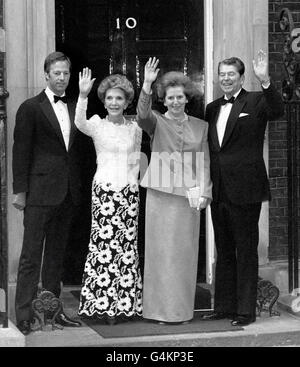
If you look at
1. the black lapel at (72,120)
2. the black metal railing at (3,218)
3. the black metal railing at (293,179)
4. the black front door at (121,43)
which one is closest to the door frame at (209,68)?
the black front door at (121,43)

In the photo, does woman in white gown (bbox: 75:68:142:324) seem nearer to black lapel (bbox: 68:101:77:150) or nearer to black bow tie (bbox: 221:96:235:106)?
black lapel (bbox: 68:101:77:150)

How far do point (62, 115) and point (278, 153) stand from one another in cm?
225

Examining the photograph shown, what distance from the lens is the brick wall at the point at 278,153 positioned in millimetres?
9750

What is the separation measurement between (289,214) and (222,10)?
6.11 feet

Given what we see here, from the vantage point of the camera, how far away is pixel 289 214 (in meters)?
9.05

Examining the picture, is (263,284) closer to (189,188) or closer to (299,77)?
(189,188)

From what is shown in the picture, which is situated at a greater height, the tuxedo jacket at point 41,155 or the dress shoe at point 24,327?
the tuxedo jacket at point 41,155

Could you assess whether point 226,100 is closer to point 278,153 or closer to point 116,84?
point 116,84

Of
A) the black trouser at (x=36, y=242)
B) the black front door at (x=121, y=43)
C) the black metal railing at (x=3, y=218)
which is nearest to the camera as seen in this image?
the black metal railing at (x=3, y=218)

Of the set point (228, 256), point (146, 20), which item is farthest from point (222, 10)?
point (228, 256)

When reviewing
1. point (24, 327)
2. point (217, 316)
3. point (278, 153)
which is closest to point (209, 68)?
point (278, 153)

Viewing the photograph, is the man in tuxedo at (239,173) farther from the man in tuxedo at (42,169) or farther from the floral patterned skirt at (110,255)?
the man in tuxedo at (42,169)

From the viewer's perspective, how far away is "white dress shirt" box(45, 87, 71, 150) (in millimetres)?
8414

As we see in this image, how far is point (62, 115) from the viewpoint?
8445 mm
